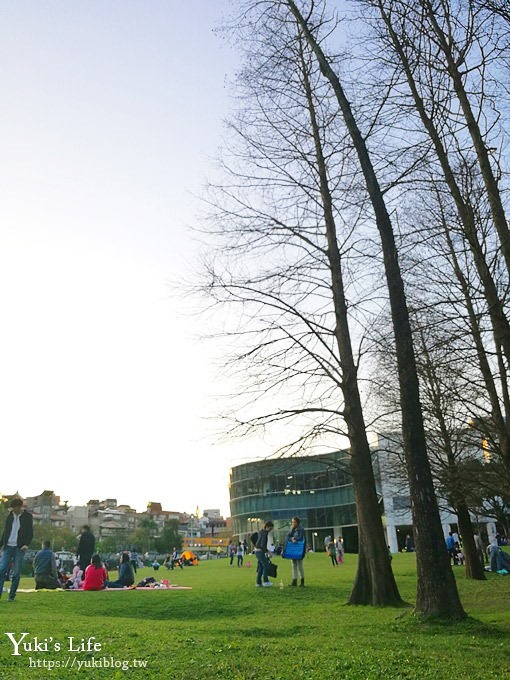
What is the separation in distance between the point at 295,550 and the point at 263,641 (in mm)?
9538

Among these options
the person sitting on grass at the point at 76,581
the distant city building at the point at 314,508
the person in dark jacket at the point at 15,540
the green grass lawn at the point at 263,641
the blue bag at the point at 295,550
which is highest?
the distant city building at the point at 314,508

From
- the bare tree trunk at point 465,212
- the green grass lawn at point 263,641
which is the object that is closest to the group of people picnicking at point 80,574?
the green grass lawn at point 263,641

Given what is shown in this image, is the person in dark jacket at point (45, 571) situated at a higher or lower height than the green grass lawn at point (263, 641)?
higher

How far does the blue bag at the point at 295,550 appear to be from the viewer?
16.3 m

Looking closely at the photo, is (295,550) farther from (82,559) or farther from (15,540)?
(15,540)

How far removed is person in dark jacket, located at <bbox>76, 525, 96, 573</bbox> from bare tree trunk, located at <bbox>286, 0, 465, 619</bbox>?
12.8 metres

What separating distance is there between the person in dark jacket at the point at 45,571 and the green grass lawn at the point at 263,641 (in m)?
4.39

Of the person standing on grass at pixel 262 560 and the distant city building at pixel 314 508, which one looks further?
the distant city building at pixel 314 508

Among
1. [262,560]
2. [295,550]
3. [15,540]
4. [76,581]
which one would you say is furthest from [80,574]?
[295,550]

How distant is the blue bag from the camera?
16298 mm

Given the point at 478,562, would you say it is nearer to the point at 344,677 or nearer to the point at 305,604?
the point at 305,604

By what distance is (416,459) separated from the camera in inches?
Result: 381

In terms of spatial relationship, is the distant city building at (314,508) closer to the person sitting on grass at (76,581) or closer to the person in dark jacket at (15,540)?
the person sitting on grass at (76,581)

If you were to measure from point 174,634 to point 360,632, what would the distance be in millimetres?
2521
